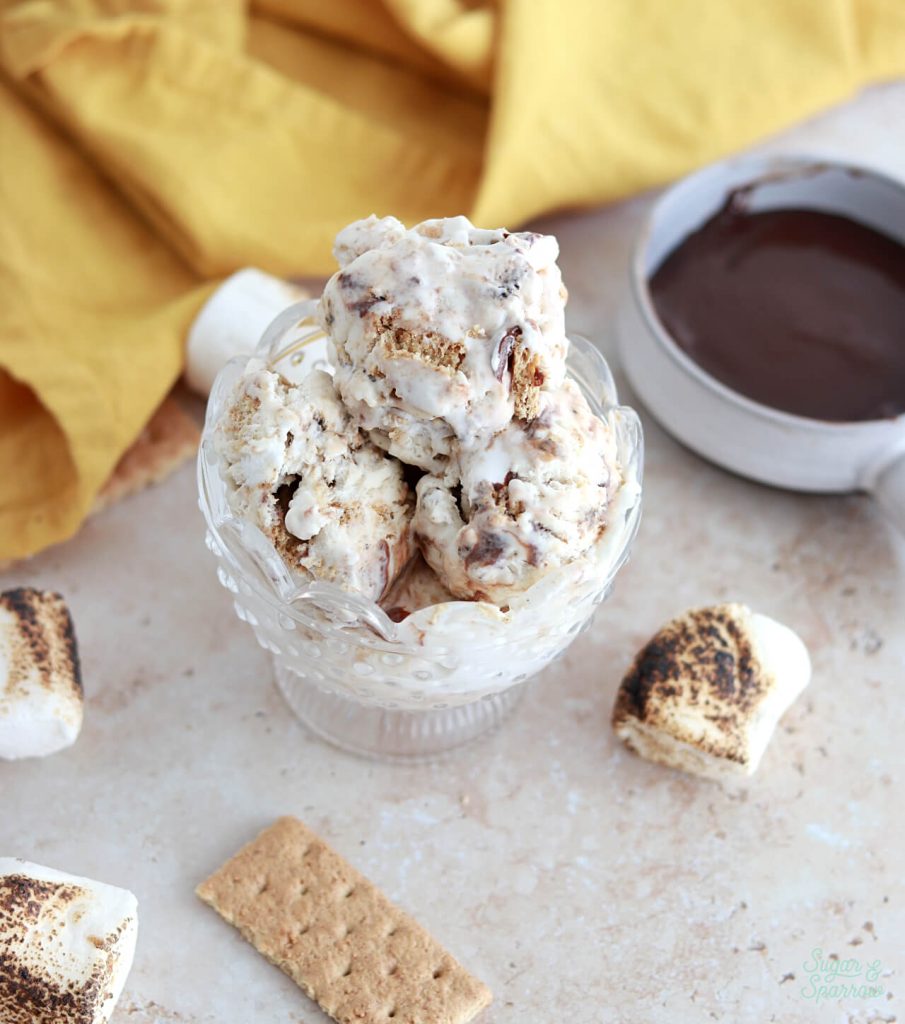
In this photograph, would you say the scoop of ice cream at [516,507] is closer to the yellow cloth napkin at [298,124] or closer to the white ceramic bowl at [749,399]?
the white ceramic bowl at [749,399]

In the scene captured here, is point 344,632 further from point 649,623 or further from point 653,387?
point 653,387

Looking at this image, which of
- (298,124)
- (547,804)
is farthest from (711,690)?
(298,124)

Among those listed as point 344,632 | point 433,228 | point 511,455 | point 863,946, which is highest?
point 433,228

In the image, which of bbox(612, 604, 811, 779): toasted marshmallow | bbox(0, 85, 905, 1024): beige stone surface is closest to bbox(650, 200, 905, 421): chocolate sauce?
bbox(0, 85, 905, 1024): beige stone surface

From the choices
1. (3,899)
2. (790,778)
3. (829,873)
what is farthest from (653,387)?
(3,899)

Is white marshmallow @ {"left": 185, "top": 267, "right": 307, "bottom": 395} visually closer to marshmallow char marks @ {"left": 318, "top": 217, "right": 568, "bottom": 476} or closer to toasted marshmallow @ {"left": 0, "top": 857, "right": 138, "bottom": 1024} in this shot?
marshmallow char marks @ {"left": 318, "top": 217, "right": 568, "bottom": 476}
